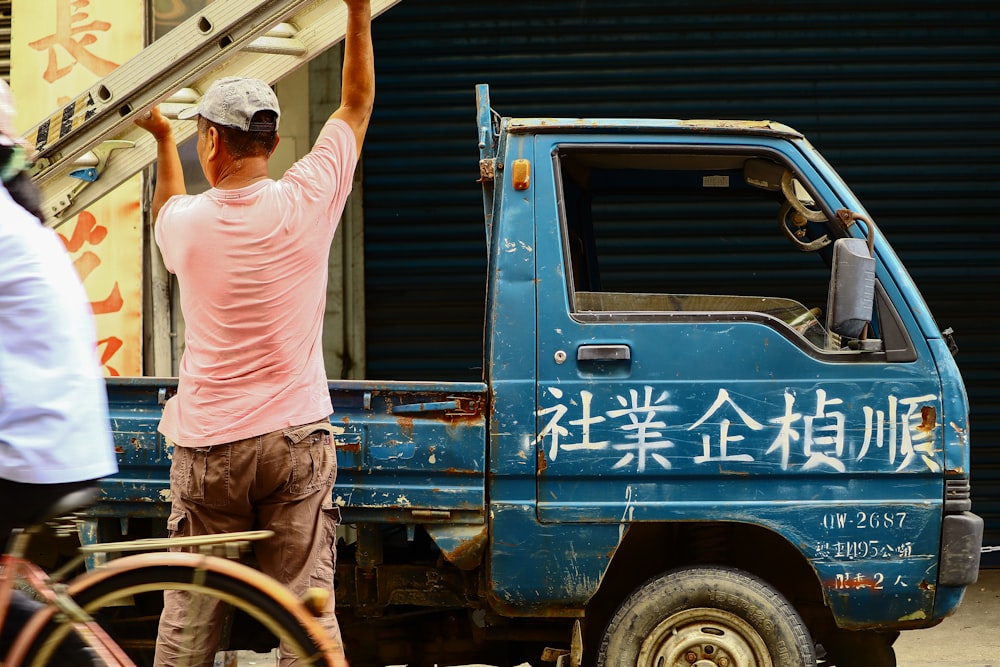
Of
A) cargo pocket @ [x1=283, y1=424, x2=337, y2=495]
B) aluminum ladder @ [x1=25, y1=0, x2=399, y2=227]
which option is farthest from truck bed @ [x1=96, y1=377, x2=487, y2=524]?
aluminum ladder @ [x1=25, y1=0, x2=399, y2=227]

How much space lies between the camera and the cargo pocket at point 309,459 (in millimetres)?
3141

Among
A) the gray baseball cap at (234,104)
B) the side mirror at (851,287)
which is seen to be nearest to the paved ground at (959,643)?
the side mirror at (851,287)

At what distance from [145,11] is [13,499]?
5.66 metres

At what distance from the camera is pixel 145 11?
7.38 m

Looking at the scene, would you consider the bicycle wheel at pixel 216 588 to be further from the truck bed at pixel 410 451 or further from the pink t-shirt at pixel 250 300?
the truck bed at pixel 410 451

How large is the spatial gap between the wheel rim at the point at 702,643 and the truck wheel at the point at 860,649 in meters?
0.62

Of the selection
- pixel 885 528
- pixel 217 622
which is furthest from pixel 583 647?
pixel 217 622

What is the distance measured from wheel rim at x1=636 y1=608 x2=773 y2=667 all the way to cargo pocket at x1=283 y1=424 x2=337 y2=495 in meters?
1.27

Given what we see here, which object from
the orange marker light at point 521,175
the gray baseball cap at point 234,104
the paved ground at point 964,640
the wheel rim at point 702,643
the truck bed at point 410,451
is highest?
the gray baseball cap at point 234,104

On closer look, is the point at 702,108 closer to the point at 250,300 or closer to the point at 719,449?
the point at 719,449

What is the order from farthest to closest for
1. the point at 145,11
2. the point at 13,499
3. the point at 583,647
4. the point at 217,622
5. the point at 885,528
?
the point at 145,11 → the point at 583,647 → the point at 885,528 → the point at 217,622 → the point at 13,499

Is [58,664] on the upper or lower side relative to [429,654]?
upper

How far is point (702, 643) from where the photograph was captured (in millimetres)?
3744

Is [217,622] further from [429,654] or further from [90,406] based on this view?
[429,654]
